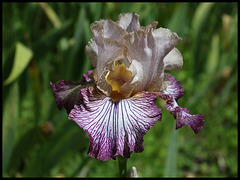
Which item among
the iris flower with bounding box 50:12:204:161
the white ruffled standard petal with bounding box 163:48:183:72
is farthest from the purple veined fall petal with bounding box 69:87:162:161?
the white ruffled standard petal with bounding box 163:48:183:72

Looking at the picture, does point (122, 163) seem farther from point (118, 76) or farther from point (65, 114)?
point (65, 114)

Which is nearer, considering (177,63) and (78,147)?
(177,63)

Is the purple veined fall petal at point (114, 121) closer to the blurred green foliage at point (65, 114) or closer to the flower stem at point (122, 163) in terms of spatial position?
the flower stem at point (122, 163)

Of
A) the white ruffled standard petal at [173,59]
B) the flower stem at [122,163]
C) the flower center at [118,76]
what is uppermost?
the white ruffled standard petal at [173,59]

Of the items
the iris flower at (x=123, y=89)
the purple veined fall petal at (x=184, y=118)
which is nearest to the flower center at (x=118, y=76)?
the iris flower at (x=123, y=89)

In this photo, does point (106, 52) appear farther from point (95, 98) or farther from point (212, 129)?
point (212, 129)

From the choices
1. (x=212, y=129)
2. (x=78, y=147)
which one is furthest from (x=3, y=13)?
(x=212, y=129)
